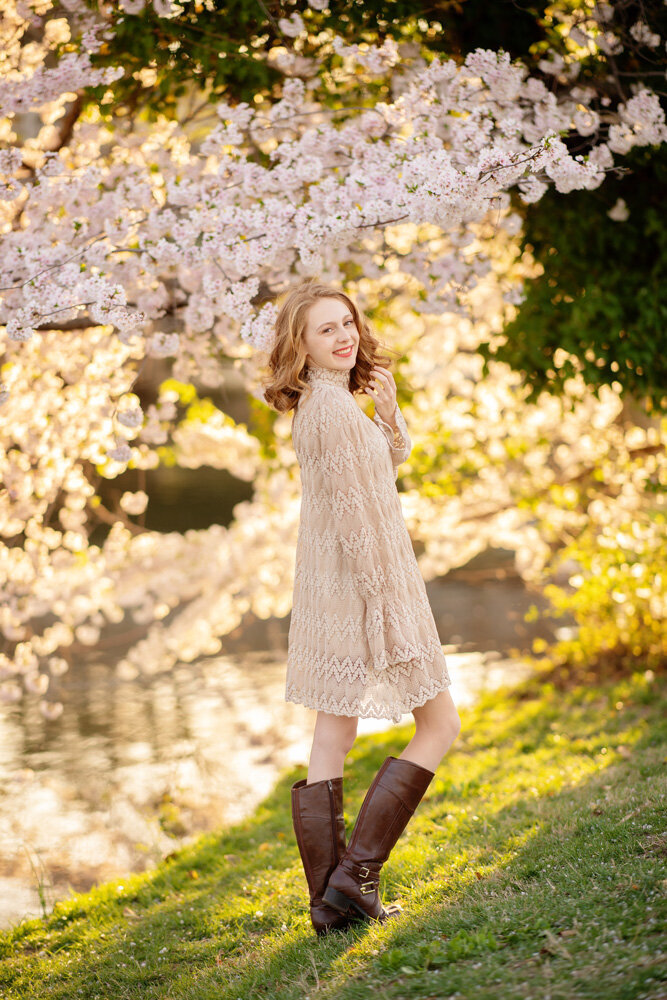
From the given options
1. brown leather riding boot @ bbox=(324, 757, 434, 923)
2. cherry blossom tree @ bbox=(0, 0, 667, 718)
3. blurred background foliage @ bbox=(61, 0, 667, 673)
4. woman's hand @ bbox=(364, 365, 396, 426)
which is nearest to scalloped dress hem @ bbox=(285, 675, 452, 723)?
brown leather riding boot @ bbox=(324, 757, 434, 923)

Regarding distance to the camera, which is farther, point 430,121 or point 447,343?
point 447,343

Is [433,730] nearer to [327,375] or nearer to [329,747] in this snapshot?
[329,747]

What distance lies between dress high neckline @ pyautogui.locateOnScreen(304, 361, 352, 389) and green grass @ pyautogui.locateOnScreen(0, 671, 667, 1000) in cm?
157

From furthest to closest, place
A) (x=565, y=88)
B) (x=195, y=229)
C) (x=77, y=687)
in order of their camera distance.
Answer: (x=77, y=687) → (x=565, y=88) → (x=195, y=229)

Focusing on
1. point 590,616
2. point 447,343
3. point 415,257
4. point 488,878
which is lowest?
point 590,616

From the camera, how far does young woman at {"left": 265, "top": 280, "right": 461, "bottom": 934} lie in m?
2.44

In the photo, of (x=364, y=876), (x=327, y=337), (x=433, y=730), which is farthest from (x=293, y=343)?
(x=364, y=876)

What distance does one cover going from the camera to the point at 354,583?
2.47 metres

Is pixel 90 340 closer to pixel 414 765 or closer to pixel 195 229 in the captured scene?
pixel 195 229

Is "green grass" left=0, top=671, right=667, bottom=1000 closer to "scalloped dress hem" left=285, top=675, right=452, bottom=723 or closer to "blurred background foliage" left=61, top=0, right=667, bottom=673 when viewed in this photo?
"scalloped dress hem" left=285, top=675, right=452, bottom=723

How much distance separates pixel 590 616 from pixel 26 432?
386cm

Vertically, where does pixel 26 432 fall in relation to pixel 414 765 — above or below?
above

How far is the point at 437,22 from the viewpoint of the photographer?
3.76 metres

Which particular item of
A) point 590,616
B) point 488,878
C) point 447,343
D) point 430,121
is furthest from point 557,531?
point 488,878
